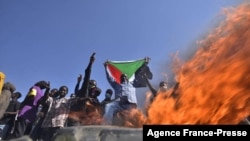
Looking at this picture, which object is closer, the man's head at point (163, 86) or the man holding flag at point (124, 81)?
the man's head at point (163, 86)

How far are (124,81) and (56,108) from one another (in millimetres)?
2620

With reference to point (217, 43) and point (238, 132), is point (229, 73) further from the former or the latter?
point (238, 132)

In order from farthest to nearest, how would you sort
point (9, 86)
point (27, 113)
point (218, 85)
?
point (27, 113)
point (9, 86)
point (218, 85)

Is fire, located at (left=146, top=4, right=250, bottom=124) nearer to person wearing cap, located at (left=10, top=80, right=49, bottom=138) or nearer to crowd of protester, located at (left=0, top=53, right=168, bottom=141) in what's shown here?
crowd of protester, located at (left=0, top=53, right=168, bottom=141)

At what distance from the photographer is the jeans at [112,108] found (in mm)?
9852

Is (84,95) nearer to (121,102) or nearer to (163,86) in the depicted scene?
(121,102)

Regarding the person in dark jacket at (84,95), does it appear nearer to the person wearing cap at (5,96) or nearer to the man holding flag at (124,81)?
the man holding flag at (124,81)

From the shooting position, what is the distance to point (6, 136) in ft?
32.1

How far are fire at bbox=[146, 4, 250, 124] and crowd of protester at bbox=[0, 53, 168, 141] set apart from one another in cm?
179

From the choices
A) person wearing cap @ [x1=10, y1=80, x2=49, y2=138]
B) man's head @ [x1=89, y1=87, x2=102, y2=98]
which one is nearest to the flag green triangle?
man's head @ [x1=89, y1=87, x2=102, y2=98]

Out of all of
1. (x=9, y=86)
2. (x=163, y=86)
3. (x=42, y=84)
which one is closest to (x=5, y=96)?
(x=9, y=86)

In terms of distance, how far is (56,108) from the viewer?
955 cm

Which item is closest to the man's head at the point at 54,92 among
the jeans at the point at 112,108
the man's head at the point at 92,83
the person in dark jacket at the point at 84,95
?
the person in dark jacket at the point at 84,95

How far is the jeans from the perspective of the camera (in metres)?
9.85
